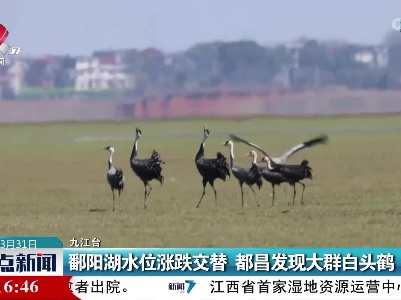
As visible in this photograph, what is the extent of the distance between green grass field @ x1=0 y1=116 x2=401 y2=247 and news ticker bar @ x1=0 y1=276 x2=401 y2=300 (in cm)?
302

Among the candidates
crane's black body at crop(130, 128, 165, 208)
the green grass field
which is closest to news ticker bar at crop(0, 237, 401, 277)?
the green grass field

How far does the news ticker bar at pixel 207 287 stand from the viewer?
15.6 metres

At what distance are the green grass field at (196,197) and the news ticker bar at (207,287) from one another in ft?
9.90

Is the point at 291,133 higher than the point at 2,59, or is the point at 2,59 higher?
the point at 2,59

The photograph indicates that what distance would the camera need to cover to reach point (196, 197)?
2784 centimetres

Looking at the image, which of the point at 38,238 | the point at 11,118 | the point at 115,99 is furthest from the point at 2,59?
the point at 11,118

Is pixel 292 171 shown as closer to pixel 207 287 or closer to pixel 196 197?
pixel 196 197

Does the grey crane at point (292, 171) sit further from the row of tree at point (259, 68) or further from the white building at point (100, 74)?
the row of tree at point (259, 68)

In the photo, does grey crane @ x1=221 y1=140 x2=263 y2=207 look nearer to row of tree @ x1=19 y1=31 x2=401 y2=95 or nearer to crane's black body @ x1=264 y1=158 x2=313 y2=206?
crane's black body @ x1=264 y1=158 x2=313 y2=206

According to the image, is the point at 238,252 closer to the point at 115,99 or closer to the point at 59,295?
the point at 59,295

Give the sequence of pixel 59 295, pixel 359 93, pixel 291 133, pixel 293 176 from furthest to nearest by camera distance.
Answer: pixel 291 133 → pixel 359 93 → pixel 293 176 → pixel 59 295

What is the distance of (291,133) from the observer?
5588 cm

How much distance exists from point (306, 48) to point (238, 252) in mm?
26426

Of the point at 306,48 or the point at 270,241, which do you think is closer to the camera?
the point at 270,241
